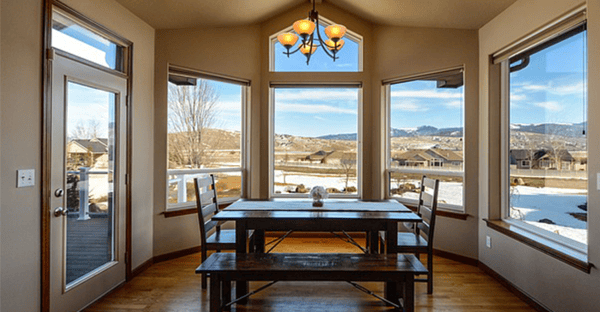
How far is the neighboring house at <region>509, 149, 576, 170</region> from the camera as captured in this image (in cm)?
274

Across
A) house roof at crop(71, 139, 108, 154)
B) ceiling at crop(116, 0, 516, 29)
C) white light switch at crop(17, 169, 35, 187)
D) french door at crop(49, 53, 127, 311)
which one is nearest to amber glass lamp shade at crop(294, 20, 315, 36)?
ceiling at crop(116, 0, 516, 29)

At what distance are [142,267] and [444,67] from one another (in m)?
3.91

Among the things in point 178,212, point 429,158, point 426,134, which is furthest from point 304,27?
point 178,212

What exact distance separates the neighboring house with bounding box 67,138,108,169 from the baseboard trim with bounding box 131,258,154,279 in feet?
3.84

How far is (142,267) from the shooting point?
12.0 feet

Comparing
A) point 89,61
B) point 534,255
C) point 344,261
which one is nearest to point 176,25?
point 89,61

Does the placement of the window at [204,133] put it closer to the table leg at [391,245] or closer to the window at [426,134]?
the window at [426,134]

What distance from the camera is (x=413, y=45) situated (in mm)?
4375

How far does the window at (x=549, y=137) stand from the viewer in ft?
8.56

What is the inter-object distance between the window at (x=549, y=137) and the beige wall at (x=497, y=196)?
161 mm

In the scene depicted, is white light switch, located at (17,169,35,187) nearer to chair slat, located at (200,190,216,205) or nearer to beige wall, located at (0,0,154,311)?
beige wall, located at (0,0,154,311)

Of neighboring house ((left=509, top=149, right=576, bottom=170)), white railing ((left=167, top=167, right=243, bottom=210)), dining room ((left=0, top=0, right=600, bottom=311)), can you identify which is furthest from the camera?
white railing ((left=167, top=167, right=243, bottom=210))

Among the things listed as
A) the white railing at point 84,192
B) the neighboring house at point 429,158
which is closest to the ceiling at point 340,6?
the neighboring house at point 429,158

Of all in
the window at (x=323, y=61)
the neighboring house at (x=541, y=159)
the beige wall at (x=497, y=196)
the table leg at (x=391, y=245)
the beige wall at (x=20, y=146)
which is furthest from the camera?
the window at (x=323, y=61)
